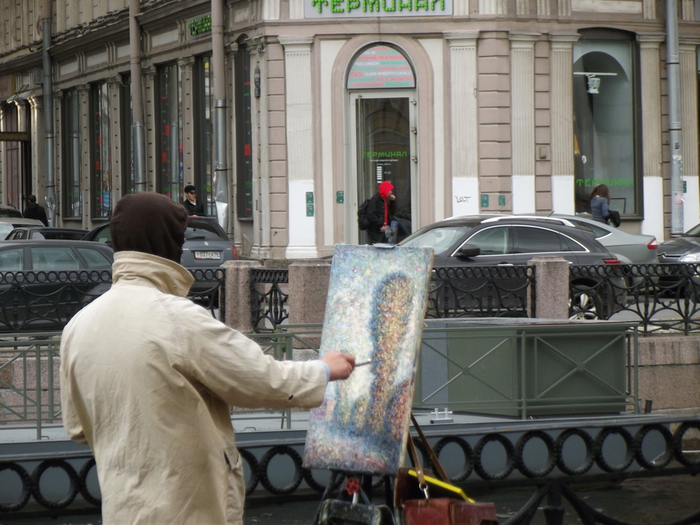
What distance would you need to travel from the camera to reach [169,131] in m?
27.2

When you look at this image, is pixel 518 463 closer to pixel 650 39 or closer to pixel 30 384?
pixel 30 384

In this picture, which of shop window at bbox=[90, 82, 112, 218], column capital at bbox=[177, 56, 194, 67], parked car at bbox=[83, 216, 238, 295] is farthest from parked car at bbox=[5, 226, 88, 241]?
shop window at bbox=[90, 82, 112, 218]

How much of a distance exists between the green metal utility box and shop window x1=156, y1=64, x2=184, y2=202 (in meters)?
18.0

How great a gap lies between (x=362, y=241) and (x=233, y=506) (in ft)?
61.3

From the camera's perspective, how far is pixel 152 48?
27.3m

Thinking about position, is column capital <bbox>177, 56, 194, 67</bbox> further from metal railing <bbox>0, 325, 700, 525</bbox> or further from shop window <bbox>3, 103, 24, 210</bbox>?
metal railing <bbox>0, 325, 700, 525</bbox>

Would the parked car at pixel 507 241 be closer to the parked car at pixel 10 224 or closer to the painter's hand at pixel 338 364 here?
the parked car at pixel 10 224

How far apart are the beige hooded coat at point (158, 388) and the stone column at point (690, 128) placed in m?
20.7

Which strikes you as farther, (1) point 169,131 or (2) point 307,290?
(1) point 169,131

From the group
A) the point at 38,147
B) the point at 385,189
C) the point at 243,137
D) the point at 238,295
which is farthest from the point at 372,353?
the point at 38,147

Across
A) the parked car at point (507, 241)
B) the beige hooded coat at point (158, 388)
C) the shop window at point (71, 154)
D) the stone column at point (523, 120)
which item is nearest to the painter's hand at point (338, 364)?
the beige hooded coat at point (158, 388)

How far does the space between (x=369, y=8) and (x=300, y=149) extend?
9.52 ft

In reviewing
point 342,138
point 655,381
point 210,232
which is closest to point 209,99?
point 342,138

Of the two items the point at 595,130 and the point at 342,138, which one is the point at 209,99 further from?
the point at 595,130
